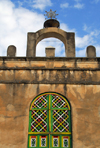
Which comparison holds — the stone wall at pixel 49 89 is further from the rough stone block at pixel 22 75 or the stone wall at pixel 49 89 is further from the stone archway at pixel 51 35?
the stone archway at pixel 51 35

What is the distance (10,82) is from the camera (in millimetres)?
8867

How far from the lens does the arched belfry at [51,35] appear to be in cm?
968

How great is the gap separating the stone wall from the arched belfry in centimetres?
59

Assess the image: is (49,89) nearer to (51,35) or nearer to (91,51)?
(91,51)

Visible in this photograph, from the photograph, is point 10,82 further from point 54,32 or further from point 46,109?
point 54,32

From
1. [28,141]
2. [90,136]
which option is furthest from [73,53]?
[28,141]

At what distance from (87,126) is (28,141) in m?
2.65

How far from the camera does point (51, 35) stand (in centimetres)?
1059

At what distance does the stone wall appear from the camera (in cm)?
809

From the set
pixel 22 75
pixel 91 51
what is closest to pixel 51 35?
pixel 91 51

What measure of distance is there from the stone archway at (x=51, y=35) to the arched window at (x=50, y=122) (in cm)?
237

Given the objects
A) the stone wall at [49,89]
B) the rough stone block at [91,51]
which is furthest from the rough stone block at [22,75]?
the rough stone block at [91,51]

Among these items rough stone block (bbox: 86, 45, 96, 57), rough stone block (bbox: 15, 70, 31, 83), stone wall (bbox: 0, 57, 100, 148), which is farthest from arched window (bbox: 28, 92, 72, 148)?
rough stone block (bbox: 86, 45, 96, 57)

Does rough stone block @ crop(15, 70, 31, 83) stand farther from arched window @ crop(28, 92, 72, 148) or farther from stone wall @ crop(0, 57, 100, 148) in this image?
arched window @ crop(28, 92, 72, 148)
